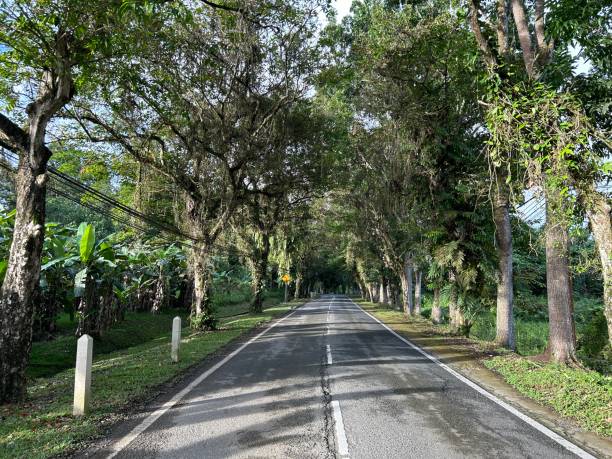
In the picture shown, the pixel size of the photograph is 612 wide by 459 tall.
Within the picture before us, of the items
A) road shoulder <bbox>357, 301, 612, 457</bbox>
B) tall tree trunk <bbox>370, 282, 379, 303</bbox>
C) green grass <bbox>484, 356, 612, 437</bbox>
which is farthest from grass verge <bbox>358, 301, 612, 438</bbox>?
tall tree trunk <bbox>370, 282, 379, 303</bbox>

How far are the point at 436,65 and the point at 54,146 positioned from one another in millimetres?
14578

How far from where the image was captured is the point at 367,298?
60.9 metres

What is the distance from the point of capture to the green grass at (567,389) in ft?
20.1

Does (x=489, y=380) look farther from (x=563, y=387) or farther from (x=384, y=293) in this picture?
(x=384, y=293)

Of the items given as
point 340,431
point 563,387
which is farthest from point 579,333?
point 340,431

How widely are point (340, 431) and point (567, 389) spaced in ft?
14.8

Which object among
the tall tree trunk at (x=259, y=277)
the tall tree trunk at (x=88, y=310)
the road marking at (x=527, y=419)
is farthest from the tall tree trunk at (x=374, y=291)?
the road marking at (x=527, y=419)

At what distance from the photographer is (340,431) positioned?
5.41m

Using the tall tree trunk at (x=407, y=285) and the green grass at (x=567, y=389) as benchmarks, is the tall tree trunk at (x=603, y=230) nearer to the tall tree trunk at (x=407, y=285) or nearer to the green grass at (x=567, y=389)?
the green grass at (x=567, y=389)

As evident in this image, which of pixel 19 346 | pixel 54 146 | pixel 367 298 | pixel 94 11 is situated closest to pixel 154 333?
pixel 54 146

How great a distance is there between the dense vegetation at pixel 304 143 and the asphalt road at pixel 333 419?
101 inches

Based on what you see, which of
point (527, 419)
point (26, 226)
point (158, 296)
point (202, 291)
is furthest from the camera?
point (158, 296)

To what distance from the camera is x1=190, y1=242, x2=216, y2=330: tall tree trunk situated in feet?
56.5

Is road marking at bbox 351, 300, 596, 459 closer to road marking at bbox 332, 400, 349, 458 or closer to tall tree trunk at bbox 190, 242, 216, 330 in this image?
road marking at bbox 332, 400, 349, 458
